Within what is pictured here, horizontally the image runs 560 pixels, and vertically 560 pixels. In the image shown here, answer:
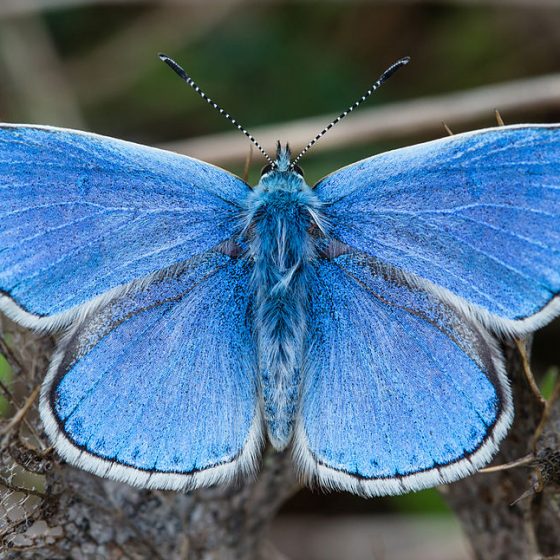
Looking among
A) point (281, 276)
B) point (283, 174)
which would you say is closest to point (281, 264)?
point (281, 276)

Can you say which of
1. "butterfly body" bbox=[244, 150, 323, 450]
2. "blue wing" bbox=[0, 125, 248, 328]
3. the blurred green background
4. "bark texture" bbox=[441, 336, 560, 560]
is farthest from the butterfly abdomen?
the blurred green background

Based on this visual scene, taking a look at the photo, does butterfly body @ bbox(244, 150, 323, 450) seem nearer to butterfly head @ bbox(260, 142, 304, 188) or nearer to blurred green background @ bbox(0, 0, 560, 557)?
butterfly head @ bbox(260, 142, 304, 188)

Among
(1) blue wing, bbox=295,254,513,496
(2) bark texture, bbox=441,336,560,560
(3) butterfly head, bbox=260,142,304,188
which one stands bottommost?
(2) bark texture, bbox=441,336,560,560

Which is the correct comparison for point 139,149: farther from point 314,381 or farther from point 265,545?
point 265,545

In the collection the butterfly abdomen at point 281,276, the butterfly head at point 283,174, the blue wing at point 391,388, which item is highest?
the butterfly head at point 283,174

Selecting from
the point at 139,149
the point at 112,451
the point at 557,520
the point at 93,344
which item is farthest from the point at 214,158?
the point at 557,520

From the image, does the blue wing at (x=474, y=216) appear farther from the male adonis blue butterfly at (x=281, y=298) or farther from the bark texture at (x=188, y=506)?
the bark texture at (x=188, y=506)

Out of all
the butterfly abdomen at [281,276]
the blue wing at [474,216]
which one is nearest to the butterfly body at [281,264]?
the butterfly abdomen at [281,276]
